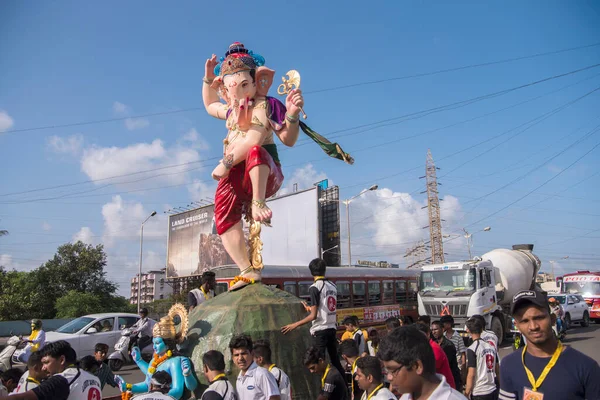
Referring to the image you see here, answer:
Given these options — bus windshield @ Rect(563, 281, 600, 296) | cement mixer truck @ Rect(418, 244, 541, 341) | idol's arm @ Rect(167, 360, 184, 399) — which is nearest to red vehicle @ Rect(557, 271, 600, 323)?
bus windshield @ Rect(563, 281, 600, 296)

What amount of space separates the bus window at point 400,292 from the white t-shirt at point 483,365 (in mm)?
13258

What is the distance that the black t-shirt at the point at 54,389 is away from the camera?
315 cm

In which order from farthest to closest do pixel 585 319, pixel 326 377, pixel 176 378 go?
pixel 585 319 < pixel 326 377 < pixel 176 378

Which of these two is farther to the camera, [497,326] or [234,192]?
[497,326]

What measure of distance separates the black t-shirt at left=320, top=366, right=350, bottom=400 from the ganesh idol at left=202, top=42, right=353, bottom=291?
1.72 m

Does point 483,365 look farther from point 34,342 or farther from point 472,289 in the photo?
point 472,289

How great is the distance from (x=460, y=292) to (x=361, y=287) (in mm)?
3365

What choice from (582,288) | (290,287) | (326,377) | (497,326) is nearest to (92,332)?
(290,287)

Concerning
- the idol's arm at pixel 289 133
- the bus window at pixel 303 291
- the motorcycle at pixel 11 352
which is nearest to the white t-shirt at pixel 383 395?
the idol's arm at pixel 289 133

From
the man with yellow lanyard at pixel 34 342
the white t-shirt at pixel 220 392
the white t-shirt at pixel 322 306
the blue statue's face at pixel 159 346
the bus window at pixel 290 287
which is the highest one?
the bus window at pixel 290 287

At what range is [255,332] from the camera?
4.96 meters

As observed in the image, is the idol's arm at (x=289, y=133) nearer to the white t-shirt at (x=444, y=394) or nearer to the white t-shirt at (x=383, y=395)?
the white t-shirt at (x=383, y=395)

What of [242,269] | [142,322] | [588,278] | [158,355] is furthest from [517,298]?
[588,278]

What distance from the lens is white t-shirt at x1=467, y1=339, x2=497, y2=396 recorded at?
538 centimetres
